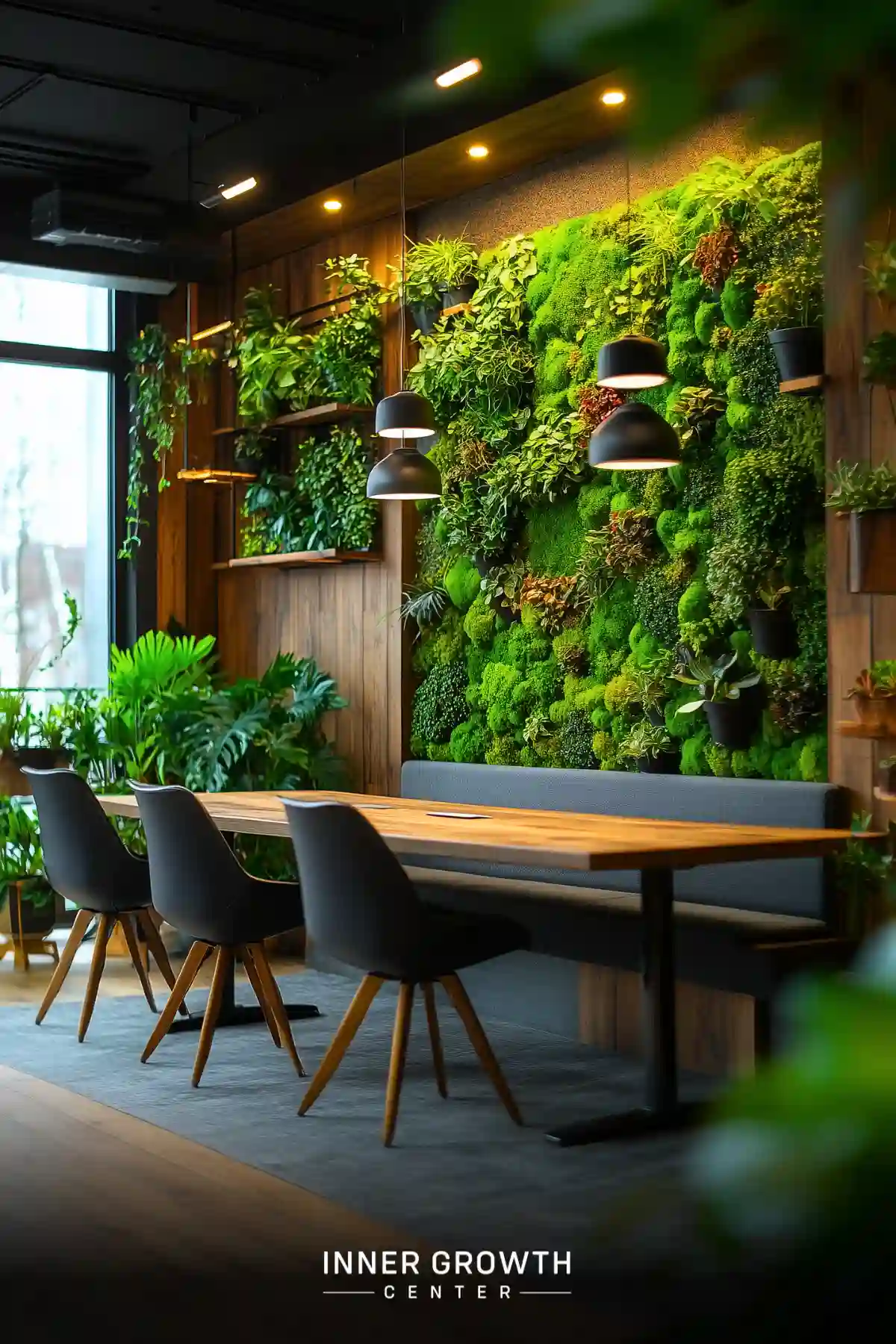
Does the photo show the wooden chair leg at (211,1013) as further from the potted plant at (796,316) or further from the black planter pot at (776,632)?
the potted plant at (796,316)

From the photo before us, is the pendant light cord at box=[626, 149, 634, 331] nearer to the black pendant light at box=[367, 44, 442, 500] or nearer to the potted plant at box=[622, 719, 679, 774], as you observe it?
the black pendant light at box=[367, 44, 442, 500]

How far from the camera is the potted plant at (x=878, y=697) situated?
4352 mm

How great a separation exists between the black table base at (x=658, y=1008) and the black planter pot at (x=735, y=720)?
4.69 feet

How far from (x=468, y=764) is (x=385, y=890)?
2483 millimetres

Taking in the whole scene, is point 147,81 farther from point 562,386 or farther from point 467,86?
point 467,86

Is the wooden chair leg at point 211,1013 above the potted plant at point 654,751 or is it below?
below

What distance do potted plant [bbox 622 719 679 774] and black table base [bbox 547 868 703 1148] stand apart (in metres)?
1.64

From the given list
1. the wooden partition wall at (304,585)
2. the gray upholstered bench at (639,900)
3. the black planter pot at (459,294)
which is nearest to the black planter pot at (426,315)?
the black planter pot at (459,294)

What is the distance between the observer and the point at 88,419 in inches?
320

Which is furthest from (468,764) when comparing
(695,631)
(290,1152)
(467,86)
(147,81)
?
(467,86)

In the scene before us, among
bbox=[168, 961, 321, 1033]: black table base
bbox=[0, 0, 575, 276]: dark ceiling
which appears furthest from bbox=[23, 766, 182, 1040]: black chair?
bbox=[0, 0, 575, 276]: dark ceiling

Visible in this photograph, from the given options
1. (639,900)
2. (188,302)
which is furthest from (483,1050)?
(188,302)

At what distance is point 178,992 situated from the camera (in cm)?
465

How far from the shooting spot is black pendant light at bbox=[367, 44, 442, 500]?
5.46 m
